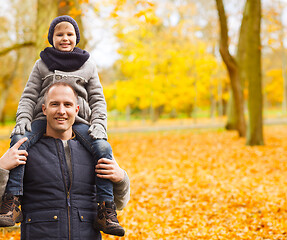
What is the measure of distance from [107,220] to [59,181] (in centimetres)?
46

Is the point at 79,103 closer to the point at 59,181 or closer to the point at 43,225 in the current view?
the point at 59,181

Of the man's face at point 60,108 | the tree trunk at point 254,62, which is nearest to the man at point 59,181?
the man's face at point 60,108

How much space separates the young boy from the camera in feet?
8.38

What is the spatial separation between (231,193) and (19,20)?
18.1 metres

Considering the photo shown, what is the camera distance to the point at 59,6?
8234 mm

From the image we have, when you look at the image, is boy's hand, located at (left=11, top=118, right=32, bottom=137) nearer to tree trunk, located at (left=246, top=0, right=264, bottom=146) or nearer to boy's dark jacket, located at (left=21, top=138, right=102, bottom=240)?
boy's dark jacket, located at (left=21, top=138, right=102, bottom=240)

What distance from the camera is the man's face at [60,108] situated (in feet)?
8.17

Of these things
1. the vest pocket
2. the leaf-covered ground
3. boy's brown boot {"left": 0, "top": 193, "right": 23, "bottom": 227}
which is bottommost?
the leaf-covered ground

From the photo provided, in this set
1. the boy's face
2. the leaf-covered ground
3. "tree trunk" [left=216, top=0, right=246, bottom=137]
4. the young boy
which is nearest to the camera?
the young boy

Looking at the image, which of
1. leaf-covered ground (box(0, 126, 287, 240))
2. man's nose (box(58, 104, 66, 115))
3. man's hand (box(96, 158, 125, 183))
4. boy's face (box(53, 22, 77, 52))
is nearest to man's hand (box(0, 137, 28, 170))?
man's nose (box(58, 104, 66, 115))

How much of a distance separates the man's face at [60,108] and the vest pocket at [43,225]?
0.63 meters

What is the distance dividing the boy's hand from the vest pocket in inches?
24.2

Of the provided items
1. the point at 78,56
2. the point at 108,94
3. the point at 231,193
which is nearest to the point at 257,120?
the point at 231,193

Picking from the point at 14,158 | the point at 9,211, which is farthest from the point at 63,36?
the point at 9,211
